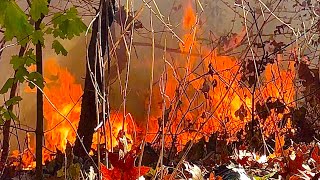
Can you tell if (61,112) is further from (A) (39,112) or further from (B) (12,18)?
(B) (12,18)

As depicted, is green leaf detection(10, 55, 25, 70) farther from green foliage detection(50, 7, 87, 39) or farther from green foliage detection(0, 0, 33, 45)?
green foliage detection(0, 0, 33, 45)

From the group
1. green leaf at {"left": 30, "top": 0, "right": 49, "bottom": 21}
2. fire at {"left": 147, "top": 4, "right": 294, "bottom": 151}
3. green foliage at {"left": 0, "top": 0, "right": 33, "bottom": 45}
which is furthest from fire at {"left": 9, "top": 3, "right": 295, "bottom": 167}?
green foliage at {"left": 0, "top": 0, "right": 33, "bottom": 45}

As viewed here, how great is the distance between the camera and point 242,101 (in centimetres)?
270

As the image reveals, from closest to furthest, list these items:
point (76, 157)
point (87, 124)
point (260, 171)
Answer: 1. point (260, 171)
2. point (76, 157)
3. point (87, 124)

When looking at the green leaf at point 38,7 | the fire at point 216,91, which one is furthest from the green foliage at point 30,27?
the fire at point 216,91

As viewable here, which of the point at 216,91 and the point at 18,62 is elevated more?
the point at 18,62

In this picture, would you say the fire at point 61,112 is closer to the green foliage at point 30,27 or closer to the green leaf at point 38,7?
the green foliage at point 30,27

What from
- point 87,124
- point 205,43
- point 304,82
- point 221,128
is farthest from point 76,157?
point 304,82

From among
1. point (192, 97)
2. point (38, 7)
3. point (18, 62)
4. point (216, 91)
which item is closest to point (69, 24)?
point (38, 7)

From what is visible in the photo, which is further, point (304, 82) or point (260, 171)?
point (304, 82)

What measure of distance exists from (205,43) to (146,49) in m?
0.36

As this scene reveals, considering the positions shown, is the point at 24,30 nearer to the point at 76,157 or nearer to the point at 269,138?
the point at 76,157

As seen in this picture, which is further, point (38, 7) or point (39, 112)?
point (39, 112)

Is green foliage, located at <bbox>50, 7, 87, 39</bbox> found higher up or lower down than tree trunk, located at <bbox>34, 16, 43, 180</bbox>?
higher up
